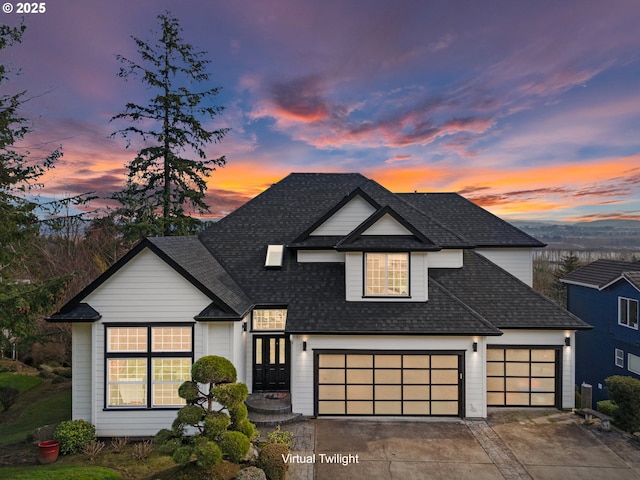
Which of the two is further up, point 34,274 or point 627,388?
point 34,274

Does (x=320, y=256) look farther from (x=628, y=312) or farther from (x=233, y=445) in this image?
(x=628, y=312)

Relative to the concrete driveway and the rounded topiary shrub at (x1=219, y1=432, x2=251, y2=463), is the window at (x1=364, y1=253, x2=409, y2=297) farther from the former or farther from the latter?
the rounded topiary shrub at (x1=219, y1=432, x2=251, y2=463)

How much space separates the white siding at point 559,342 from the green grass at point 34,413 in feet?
59.3

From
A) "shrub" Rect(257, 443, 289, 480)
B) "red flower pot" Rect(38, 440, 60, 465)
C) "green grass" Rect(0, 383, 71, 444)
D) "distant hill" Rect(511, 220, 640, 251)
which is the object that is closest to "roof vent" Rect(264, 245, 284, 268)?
"shrub" Rect(257, 443, 289, 480)

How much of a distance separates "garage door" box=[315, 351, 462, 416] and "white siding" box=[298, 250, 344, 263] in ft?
15.4

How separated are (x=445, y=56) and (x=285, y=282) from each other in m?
16.6

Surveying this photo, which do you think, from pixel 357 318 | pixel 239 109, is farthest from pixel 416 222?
pixel 239 109

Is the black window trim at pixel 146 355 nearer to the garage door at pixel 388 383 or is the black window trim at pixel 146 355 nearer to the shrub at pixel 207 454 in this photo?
the shrub at pixel 207 454

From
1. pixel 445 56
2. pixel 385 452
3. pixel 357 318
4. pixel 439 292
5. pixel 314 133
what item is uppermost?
pixel 445 56

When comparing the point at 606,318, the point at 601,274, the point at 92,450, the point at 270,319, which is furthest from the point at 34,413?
the point at 601,274

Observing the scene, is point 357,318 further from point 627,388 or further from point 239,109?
point 239,109

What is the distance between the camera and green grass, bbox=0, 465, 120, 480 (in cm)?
801

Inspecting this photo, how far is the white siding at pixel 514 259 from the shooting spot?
17.2m

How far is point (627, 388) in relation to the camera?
11.9 metres
